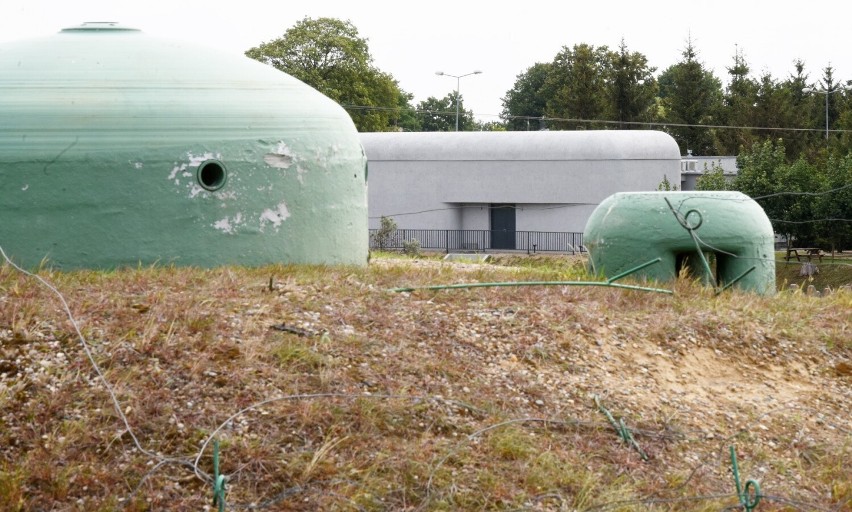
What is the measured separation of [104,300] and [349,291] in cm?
224

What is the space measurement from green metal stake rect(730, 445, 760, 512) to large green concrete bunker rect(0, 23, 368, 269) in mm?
5923

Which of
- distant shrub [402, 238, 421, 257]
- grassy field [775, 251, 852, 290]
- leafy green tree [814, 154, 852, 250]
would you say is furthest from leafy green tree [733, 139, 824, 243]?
distant shrub [402, 238, 421, 257]

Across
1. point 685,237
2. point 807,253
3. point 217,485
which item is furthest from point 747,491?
point 807,253

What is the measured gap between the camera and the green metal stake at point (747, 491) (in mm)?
7348

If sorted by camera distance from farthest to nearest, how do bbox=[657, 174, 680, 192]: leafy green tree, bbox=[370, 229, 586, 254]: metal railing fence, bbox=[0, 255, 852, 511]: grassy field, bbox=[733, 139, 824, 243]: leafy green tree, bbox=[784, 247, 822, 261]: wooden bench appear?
1. bbox=[733, 139, 824, 243]: leafy green tree
2. bbox=[370, 229, 586, 254]: metal railing fence
3. bbox=[784, 247, 822, 261]: wooden bench
4. bbox=[657, 174, 680, 192]: leafy green tree
5. bbox=[0, 255, 852, 511]: grassy field

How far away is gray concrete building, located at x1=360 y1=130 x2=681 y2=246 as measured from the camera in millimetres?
33812

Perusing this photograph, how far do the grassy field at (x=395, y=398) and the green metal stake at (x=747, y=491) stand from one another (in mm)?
94

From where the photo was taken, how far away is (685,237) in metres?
13.8

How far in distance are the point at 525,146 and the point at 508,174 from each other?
0.99 meters

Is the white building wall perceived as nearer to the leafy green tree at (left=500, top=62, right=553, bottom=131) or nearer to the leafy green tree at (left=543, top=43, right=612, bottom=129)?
the leafy green tree at (left=543, top=43, right=612, bottom=129)

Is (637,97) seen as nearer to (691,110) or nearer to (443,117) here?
(691,110)

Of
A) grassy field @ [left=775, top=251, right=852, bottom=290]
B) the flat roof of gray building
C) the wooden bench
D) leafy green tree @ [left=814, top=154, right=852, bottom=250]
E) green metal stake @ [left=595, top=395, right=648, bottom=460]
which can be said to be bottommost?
grassy field @ [left=775, top=251, right=852, bottom=290]

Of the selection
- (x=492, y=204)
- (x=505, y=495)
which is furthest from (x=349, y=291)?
(x=492, y=204)

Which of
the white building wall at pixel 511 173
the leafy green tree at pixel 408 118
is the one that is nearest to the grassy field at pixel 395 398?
the white building wall at pixel 511 173
